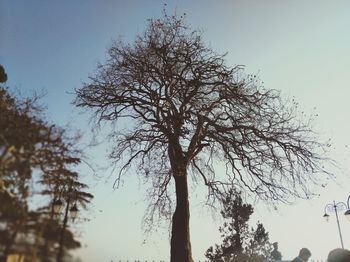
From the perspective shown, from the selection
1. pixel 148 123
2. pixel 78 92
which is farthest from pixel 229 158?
pixel 78 92

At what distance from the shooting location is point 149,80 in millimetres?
18547

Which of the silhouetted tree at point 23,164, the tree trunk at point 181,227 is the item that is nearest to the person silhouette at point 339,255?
the silhouetted tree at point 23,164

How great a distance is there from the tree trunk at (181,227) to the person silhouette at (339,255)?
10.5 metres

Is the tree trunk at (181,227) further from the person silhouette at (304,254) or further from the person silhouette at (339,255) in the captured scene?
the person silhouette at (339,255)

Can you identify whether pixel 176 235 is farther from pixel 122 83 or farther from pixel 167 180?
pixel 122 83

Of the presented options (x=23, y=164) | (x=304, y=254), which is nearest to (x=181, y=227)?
(x=304, y=254)

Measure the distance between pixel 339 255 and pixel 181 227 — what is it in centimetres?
1123

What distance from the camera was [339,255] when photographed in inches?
225

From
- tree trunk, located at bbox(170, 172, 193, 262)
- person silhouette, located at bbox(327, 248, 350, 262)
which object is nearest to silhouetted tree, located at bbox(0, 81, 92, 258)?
person silhouette, located at bbox(327, 248, 350, 262)

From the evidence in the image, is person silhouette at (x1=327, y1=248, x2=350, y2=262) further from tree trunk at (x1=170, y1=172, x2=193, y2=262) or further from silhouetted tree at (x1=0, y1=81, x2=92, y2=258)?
tree trunk at (x1=170, y1=172, x2=193, y2=262)

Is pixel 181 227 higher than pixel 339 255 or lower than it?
higher

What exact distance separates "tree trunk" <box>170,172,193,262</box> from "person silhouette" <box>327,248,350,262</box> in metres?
10.5

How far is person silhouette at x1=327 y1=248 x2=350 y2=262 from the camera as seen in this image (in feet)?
18.4

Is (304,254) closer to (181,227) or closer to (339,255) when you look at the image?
(339,255)
